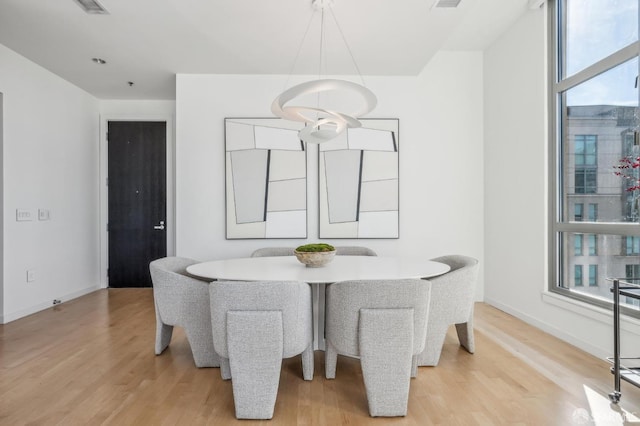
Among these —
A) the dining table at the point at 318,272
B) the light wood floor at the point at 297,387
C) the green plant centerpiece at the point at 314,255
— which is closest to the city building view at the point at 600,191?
the light wood floor at the point at 297,387

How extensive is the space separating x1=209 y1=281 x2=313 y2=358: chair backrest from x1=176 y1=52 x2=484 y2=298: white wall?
8.35 feet

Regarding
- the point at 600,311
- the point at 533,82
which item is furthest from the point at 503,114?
the point at 600,311

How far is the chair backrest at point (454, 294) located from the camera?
2.55 metres

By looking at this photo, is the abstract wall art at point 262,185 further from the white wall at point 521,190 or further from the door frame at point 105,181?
the white wall at point 521,190

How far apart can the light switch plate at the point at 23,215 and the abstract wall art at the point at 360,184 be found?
126 inches

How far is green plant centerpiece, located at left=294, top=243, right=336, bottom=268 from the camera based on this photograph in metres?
2.73

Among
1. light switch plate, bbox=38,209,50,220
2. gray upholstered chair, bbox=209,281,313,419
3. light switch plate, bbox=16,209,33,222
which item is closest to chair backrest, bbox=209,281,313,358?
gray upholstered chair, bbox=209,281,313,419

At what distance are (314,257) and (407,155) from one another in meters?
2.43

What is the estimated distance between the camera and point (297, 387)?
92.4 inches

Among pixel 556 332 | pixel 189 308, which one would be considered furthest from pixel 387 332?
pixel 556 332

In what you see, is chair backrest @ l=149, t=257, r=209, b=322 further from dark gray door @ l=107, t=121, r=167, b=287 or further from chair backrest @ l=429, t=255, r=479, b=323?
dark gray door @ l=107, t=121, r=167, b=287

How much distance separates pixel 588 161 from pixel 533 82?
101 cm

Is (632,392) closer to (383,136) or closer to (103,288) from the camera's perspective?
(383,136)

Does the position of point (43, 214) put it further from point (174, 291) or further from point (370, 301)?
point (370, 301)
